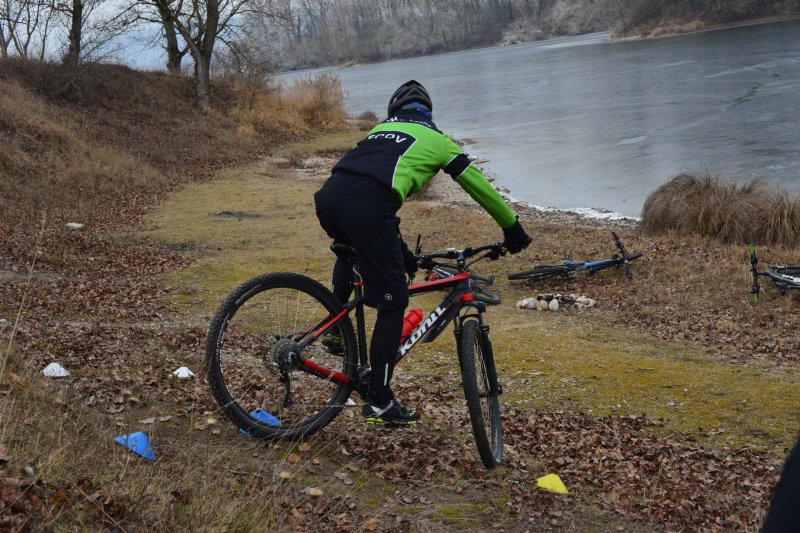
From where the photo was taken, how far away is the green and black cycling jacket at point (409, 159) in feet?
15.6

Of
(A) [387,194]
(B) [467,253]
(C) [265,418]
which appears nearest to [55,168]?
(C) [265,418]

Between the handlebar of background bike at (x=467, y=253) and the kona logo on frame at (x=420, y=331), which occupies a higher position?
the handlebar of background bike at (x=467, y=253)

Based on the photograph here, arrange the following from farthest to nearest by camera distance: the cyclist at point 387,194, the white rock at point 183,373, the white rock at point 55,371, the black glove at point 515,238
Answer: the white rock at point 183,373 → the white rock at point 55,371 → the black glove at point 515,238 → the cyclist at point 387,194

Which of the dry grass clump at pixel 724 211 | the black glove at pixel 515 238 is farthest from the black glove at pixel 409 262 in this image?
the dry grass clump at pixel 724 211

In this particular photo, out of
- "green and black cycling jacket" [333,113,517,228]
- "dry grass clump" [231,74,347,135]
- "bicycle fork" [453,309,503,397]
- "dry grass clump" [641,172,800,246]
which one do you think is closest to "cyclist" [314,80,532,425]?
"green and black cycling jacket" [333,113,517,228]

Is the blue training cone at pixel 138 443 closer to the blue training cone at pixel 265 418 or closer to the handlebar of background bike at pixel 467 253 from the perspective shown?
the blue training cone at pixel 265 418

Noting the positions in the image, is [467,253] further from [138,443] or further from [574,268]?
[574,268]

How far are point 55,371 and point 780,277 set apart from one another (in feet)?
29.5

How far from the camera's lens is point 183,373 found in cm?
656

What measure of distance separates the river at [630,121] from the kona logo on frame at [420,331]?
645 inches

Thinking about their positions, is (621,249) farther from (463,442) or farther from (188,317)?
(463,442)

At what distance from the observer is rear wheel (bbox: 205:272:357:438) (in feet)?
16.1

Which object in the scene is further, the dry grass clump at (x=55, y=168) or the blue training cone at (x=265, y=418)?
the dry grass clump at (x=55, y=168)

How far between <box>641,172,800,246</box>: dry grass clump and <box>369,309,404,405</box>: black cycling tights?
12.1 metres
